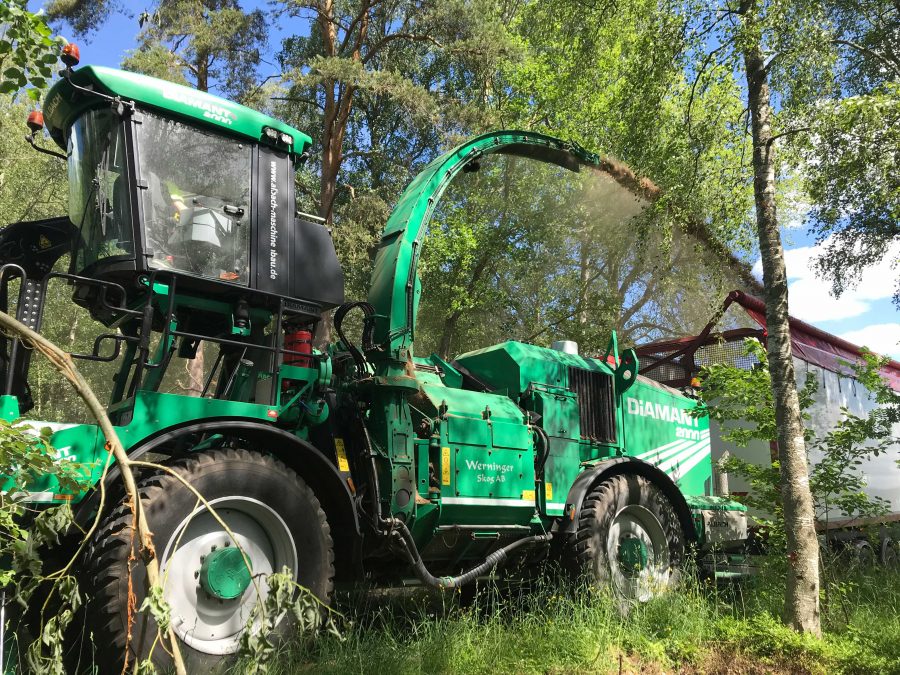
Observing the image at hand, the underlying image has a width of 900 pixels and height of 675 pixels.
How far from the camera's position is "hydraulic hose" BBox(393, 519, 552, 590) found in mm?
4891

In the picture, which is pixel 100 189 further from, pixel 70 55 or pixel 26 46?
pixel 26 46

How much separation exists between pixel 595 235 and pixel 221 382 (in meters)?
17.2

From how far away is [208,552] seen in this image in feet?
13.5

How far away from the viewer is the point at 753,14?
5.89m

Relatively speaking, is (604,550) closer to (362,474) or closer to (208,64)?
(362,474)

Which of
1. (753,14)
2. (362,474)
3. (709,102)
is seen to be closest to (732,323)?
(709,102)

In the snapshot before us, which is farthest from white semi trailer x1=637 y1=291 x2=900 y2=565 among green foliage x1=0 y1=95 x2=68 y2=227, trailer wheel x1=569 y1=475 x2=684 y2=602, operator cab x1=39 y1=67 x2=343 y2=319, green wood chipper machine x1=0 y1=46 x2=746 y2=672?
green foliage x1=0 y1=95 x2=68 y2=227

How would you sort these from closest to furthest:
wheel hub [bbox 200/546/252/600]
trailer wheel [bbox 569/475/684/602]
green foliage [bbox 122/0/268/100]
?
1. wheel hub [bbox 200/546/252/600]
2. trailer wheel [bbox 569/475/684/602]
3. green foliage [bbox 122/0/268/100]

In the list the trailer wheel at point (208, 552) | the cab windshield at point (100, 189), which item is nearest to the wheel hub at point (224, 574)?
the trailer wheel at point (208, 552)

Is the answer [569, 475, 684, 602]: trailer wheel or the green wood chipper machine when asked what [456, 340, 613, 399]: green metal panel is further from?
[569, 475, 684, 602]: trailer wheel

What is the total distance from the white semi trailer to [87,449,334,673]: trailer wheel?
261 inches

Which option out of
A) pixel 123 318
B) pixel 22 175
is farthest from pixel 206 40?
pixel 123 318

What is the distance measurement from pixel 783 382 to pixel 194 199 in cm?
458

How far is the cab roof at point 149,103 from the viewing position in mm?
4320
